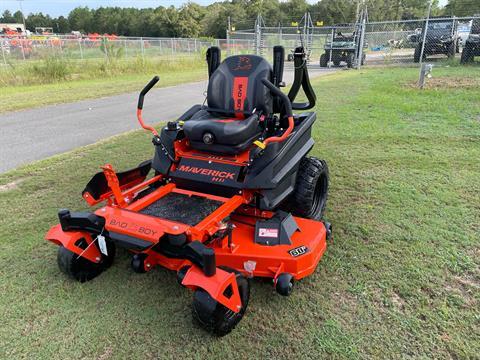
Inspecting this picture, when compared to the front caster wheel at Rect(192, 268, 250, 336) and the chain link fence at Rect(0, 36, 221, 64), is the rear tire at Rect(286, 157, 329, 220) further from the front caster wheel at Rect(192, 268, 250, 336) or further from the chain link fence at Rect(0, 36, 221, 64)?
the chain link fence at Rect(0, 36, 221, 64)

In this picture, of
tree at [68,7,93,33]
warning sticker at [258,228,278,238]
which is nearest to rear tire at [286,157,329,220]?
warning sticker at [258,228,278,238]

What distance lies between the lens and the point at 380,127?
6844mm

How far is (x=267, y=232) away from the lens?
282cm

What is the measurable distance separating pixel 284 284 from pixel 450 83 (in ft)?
36.2

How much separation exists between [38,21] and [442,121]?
390ft

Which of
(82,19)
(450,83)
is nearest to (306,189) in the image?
(450,83)

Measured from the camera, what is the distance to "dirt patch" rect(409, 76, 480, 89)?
10571 millimetres

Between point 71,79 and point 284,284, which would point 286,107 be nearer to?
point 284,284

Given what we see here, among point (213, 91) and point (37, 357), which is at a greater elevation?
point (213, 91)

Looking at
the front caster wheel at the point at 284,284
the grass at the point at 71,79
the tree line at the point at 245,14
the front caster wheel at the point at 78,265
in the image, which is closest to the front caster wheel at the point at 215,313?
the front caster wheel at the point at 284,284

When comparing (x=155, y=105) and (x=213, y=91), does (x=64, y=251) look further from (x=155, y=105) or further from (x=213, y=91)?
(x=155, y=105)

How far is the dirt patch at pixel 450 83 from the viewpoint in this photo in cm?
1057

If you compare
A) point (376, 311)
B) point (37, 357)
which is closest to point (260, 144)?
point (376, 311)

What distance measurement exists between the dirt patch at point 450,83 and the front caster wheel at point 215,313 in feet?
33.9
